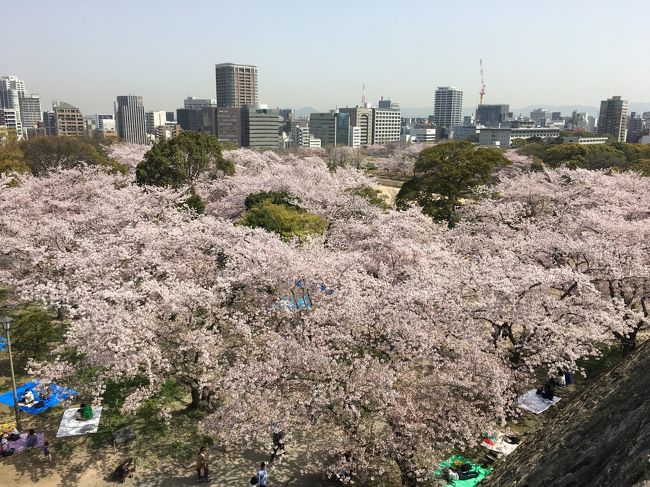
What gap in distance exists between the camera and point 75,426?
41.5 ft

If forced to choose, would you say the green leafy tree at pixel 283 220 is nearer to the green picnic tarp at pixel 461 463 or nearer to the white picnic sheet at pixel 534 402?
the white picnic sheet at pixel 534 402

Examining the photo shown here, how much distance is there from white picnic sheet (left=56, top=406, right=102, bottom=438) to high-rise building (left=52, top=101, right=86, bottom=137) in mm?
161587

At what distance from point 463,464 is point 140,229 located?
13.6 m

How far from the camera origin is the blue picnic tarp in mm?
12648

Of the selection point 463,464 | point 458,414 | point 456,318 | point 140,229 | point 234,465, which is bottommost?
point 234,465

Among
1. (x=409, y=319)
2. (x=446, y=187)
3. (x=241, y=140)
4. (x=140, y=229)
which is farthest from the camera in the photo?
(x=241, y=140)

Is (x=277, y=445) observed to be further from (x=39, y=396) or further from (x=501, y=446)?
(x=39, y=396)

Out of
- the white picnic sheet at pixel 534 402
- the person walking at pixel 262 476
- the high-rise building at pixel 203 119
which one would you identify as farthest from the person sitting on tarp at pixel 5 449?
the high-rise building at pixel 203 119

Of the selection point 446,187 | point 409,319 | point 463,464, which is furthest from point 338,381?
point 446,187

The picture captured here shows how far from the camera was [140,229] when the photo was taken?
58.3 feet

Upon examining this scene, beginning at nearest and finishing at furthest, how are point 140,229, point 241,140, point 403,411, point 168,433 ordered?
1. point 403,411
2. point 168,433
3. point 140,229
4. point 241,140

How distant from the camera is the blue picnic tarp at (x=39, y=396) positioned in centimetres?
1265

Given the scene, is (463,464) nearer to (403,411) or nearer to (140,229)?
(403,411)

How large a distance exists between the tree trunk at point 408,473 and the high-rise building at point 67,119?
6610 inches
